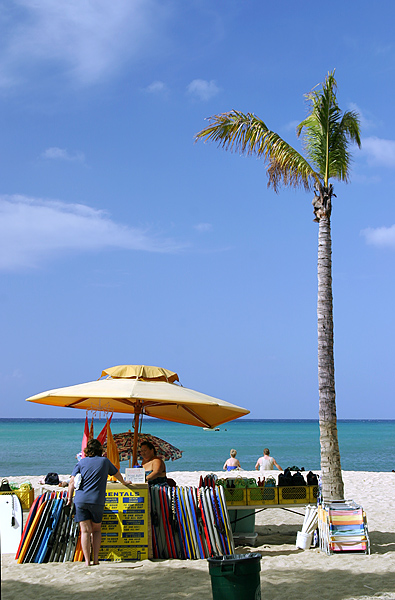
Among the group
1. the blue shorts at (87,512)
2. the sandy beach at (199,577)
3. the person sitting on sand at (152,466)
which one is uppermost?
the person sitting on sand at (152,466)

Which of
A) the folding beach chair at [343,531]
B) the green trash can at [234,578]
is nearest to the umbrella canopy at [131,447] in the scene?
the folding beach chair at [343,531]

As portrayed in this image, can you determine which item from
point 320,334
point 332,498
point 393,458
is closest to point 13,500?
point 332,498

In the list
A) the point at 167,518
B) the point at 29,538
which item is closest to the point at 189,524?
the point at 167,518

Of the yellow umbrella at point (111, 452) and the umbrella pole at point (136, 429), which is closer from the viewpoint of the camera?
the yellow umbrella at point (111, 452)

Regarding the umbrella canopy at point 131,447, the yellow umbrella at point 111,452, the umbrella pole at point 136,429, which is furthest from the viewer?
the umbrella canopy at point 131,447

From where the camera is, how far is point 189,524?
734 cm

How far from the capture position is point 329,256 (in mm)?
9586

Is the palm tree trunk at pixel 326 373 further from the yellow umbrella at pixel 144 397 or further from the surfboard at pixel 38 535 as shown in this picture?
the surfboard at pixel 38 535

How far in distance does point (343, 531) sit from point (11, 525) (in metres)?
4.06

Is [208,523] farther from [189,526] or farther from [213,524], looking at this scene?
[189,526]

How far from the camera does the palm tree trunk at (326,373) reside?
28.6 feet

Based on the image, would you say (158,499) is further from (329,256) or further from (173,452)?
(329,256)

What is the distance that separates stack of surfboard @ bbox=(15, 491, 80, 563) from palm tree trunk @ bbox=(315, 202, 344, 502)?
3635 mm

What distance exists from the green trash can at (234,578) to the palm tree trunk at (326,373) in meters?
3.98
